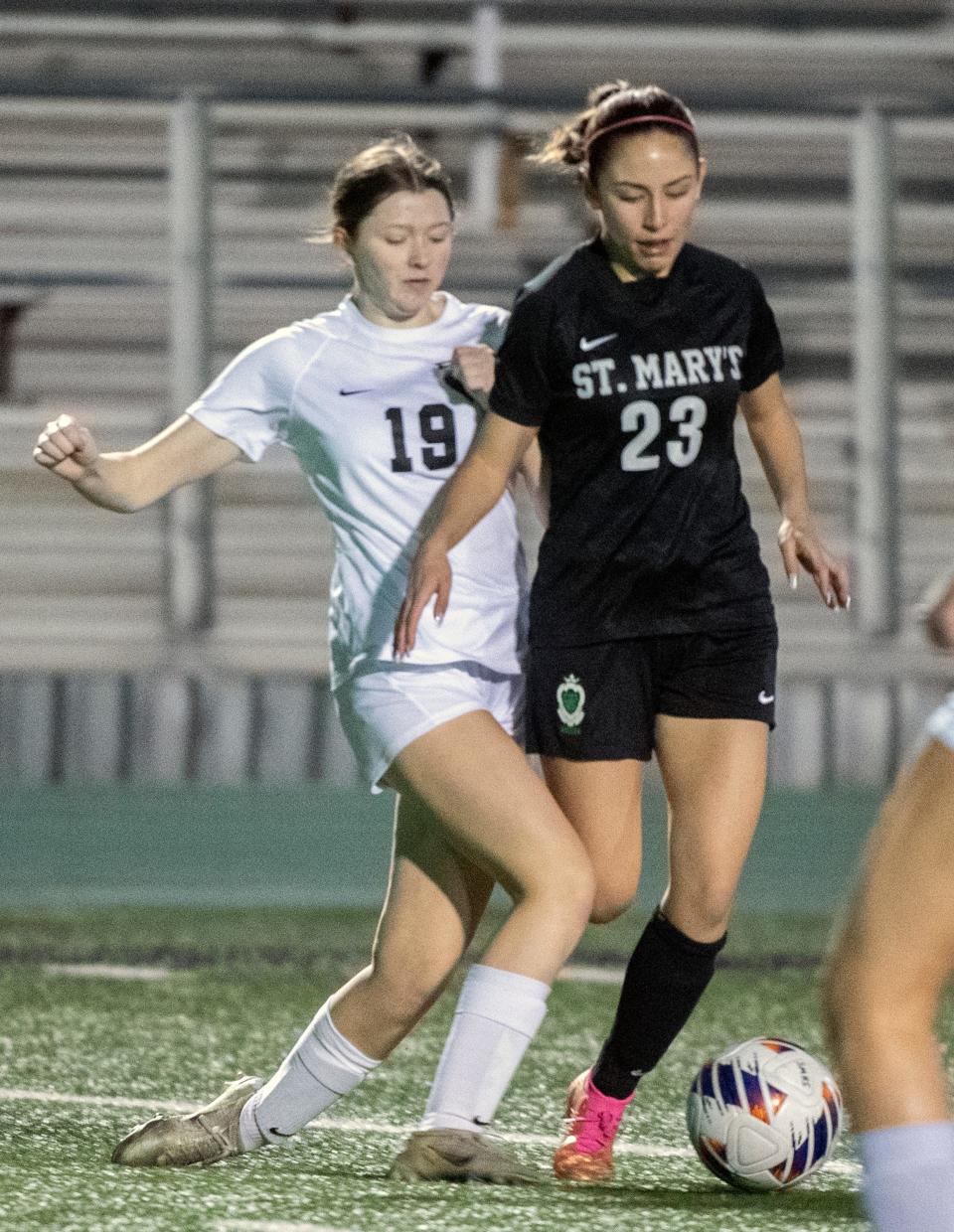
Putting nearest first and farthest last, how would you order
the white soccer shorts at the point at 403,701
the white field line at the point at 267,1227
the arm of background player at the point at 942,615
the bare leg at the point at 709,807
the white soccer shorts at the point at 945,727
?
the arm of background player at the point at 942,615 < the white soccer shorts at the point at 945,727 < the white field line at the point at 267,1227 < the white soccer shorts at the point at 403,701 < the bare leg at the point at 709,807

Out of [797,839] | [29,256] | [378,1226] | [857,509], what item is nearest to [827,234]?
[857,509]

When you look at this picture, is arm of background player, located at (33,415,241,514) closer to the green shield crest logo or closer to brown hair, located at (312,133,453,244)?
brown hair, located at (312,133,453,244)

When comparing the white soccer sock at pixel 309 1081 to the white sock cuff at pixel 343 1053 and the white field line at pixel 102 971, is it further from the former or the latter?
the white field line at pixel 102 971

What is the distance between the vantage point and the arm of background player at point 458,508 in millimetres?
3832

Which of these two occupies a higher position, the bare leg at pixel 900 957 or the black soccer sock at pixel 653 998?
the bare leg at pixel 900 957

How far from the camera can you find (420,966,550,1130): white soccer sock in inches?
149

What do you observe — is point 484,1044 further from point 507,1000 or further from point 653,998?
point 653,998

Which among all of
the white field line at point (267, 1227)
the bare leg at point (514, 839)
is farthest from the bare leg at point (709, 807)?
the white field line at point (267, 1227)

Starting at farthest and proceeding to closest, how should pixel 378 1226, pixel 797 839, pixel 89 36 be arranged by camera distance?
1. pixel 89 36
2. pixel 797 839
3. pixel 378 1226

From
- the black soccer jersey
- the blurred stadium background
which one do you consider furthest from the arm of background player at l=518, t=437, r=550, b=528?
the blurred stadium background

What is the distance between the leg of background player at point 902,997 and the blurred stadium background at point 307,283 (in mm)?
7008

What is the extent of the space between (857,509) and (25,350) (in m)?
4.90

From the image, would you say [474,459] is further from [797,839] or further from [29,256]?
[29,256]

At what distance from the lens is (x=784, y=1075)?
13.3 feet
